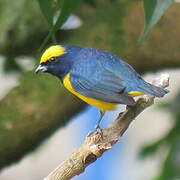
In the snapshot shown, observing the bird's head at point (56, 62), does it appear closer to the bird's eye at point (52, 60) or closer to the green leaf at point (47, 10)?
the bird's eye at point (52, 60)

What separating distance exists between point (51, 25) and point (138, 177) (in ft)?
11.8

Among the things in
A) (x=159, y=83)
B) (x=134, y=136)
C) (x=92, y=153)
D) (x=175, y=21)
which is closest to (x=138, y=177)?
(x=134, y=136)

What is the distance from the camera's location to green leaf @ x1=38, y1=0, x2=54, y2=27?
1675 millimetres

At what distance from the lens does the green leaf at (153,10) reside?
1.52m

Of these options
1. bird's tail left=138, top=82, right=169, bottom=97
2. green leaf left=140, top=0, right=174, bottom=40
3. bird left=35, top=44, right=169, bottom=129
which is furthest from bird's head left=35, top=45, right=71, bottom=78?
green leaf left=140, top=0, right=174, bottom=40


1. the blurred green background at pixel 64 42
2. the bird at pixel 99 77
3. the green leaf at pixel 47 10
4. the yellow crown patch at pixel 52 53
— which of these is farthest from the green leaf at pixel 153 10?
the blurred green background at pixel 64 42

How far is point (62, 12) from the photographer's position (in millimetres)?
1742

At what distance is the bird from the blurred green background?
375mm

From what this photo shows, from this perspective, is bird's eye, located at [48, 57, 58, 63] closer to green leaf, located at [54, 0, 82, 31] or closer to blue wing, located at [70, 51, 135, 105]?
blue wing, located at [70, 51, 135, 105]

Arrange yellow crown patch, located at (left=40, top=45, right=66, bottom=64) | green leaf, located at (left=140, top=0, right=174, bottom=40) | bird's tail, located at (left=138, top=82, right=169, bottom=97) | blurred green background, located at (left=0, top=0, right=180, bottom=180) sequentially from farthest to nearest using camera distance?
1. blurred green background, located at (left=0, top=0, right=180, bottom=180)
2. yellow crown patch, located at (left=40, top=45, right=66, bottom=64)
3. bird's tail, located at (left=138, top=82, right=169, bottom=97)
4. green leaf, located at (left=140, top=0, right=174, bottom=40)

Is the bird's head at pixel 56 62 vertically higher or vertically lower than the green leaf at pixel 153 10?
lower

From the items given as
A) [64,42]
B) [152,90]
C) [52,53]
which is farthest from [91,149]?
[64,42]

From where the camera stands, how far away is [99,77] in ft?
6.51

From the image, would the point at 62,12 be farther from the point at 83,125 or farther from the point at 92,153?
the point at 83,125
